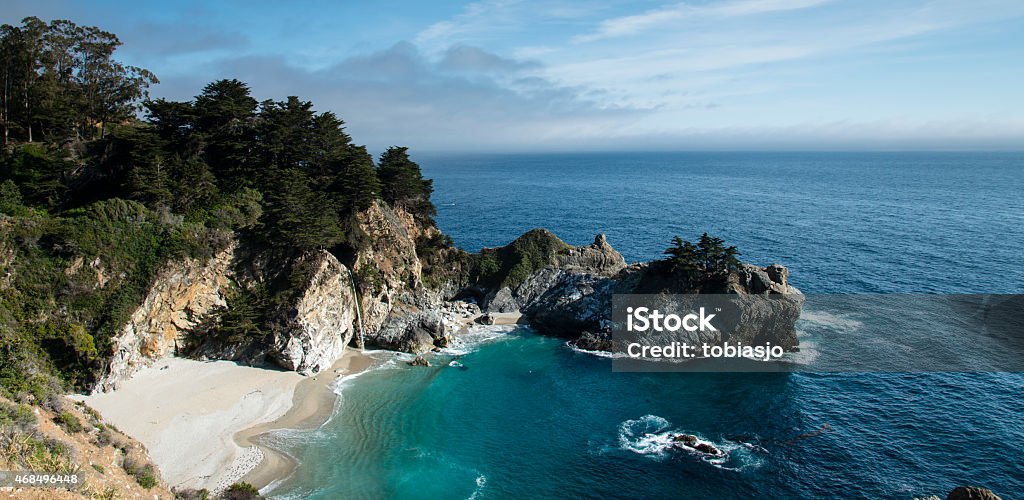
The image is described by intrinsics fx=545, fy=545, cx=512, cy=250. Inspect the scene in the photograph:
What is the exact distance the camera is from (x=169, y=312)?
4434cm

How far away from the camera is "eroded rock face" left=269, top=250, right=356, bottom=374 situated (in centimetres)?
4616

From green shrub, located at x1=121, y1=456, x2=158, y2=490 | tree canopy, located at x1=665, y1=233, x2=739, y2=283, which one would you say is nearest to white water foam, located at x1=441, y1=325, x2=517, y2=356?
tree canopy, located at x1=665, y1=233, x2=739, y2=283

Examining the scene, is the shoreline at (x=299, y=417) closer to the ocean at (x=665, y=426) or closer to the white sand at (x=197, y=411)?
the white sand at (x=197, y=411)

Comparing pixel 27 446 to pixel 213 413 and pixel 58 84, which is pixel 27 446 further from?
pixel 58 84

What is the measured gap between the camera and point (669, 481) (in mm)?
33156

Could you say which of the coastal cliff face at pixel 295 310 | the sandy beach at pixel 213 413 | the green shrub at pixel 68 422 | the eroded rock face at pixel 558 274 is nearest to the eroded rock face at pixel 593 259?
the eroded rock face at pixel 558 274

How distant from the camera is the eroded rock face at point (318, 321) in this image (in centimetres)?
4616

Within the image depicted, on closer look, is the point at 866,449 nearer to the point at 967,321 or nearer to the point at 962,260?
the point at 967,321

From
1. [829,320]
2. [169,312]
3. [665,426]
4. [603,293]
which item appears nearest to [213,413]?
[169,312]

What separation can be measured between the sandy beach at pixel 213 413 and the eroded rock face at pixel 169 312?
1.11 metres

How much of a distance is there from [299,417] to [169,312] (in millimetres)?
14772

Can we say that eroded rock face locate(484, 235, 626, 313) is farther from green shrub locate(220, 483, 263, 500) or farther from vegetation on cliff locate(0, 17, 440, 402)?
green shrub locate(220, 483, 263, 500)

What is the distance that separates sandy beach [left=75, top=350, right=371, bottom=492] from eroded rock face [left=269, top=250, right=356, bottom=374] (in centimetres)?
150

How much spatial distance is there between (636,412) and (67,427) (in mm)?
34678
